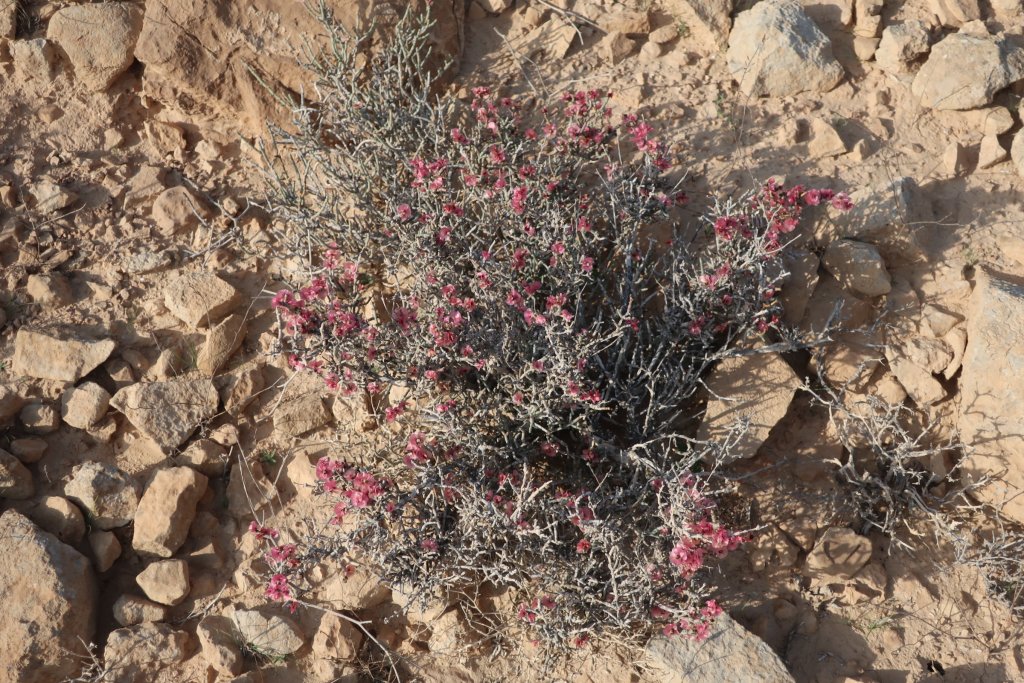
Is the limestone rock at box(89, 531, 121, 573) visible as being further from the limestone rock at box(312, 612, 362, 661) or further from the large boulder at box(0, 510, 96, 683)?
the limestone rock at box(312, 612, 362, 661)

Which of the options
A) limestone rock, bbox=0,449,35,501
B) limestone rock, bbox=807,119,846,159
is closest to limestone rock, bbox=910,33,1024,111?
limestone rock, bbox=807,119,846,159

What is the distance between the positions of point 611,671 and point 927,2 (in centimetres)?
399

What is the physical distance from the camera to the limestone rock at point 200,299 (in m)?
4.07

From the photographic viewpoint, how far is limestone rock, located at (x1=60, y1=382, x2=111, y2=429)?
12.6ft

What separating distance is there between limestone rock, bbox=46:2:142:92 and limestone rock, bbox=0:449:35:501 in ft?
7.19

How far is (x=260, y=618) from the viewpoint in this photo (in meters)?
3.49

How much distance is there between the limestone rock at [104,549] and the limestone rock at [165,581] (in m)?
0.16

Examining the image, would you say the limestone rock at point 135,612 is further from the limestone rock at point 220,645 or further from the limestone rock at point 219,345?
the limestone rock at point 219,345

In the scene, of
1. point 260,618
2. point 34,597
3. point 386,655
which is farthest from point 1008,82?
point 34,597

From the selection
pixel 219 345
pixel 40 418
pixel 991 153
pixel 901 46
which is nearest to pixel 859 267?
pixel 991 153

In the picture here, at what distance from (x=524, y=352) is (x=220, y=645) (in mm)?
1732

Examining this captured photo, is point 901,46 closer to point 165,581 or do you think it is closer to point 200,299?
point 200,299

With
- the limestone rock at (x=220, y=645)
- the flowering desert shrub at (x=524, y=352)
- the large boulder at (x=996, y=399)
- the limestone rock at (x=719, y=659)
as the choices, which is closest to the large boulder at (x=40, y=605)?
the limestone rock at (x=220, y=645)

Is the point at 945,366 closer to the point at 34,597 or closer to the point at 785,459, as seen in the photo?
the point at 785,459
